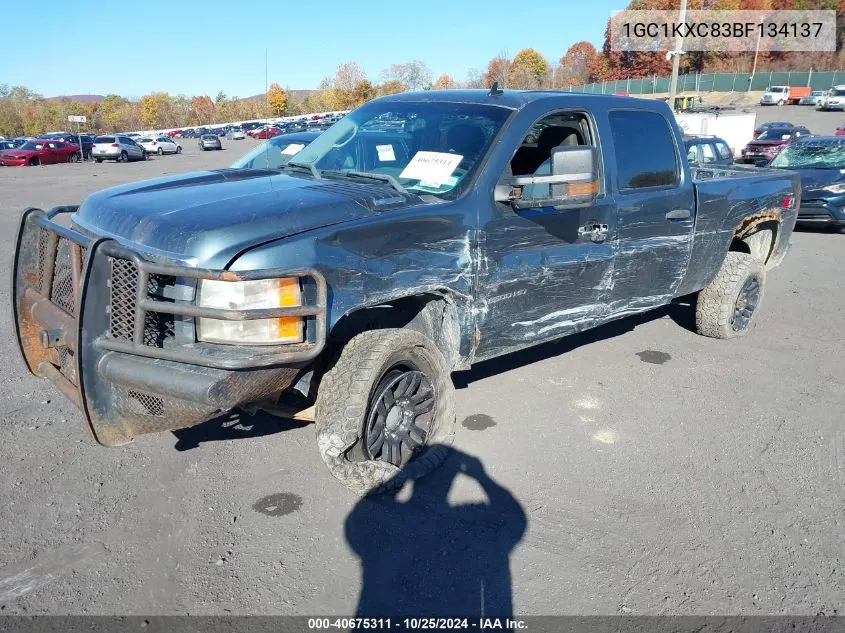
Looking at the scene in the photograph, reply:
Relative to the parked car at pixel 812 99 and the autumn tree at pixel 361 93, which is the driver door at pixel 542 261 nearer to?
the parked car at pixel 812 99

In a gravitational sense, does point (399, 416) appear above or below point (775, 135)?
below

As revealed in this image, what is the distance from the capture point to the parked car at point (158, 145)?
138 feet

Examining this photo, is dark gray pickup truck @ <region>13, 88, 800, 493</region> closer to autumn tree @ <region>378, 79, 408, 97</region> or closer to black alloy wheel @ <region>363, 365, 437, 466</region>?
black alloy wheel @ <region>363, 365, 437, 466</region>

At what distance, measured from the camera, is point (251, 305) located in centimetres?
285

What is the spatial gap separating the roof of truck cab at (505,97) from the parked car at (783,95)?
61.9m

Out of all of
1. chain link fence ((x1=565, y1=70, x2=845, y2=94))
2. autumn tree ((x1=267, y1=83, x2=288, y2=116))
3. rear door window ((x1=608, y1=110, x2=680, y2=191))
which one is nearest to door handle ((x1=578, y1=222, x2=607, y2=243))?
rear door window ((x1=608, y1=110, x2=680, y2=191))

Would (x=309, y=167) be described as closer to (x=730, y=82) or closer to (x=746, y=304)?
(x=746, y=304)

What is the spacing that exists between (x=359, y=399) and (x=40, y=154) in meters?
36.7

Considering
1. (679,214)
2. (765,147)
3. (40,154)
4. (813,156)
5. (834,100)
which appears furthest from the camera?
(834,100)

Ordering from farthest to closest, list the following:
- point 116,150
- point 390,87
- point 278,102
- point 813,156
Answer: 1. point 390,87
2. point 278,102
3. point 116,150
4. point 813,156

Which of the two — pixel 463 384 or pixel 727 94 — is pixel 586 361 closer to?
pixel 463 384

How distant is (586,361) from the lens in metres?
5.62

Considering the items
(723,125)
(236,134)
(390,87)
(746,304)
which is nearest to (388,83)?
(390,87)

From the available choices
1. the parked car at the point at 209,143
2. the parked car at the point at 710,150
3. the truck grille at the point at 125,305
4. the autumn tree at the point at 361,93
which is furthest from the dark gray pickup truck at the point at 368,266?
the autumn tree at the point at 361,93
